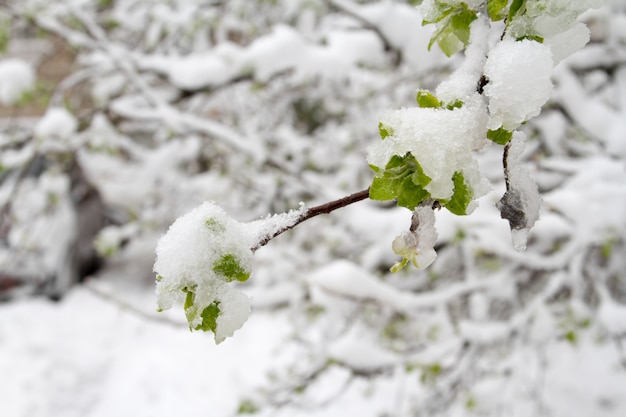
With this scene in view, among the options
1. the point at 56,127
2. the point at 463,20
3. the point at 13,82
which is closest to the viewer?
the point at 463,20

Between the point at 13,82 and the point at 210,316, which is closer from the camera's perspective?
the point at 210,316

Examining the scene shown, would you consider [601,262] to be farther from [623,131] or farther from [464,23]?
[464,23]

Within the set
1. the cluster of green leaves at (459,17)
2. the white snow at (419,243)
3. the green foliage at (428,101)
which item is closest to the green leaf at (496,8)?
the cluster of green leaves at (459,17)

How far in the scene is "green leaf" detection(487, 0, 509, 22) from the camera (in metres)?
0.51

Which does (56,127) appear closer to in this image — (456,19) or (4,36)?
(4,36)

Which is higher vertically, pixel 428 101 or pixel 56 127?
pixel 428 101

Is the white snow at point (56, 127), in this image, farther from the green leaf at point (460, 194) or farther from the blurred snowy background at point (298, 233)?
the green leaf at point (460, 194)

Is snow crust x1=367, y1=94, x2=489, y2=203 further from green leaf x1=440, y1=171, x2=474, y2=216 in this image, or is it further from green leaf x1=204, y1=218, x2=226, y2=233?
green leaf x1=204, y1=218, x2=226, y2=233

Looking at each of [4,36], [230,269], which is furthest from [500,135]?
[4,36]

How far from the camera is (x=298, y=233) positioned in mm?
4508

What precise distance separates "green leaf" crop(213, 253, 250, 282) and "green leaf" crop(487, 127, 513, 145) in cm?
25

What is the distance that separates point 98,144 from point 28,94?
495 millimetres

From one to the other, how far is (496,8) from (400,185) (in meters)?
0.21

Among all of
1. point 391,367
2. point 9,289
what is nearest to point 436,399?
point 391,367
